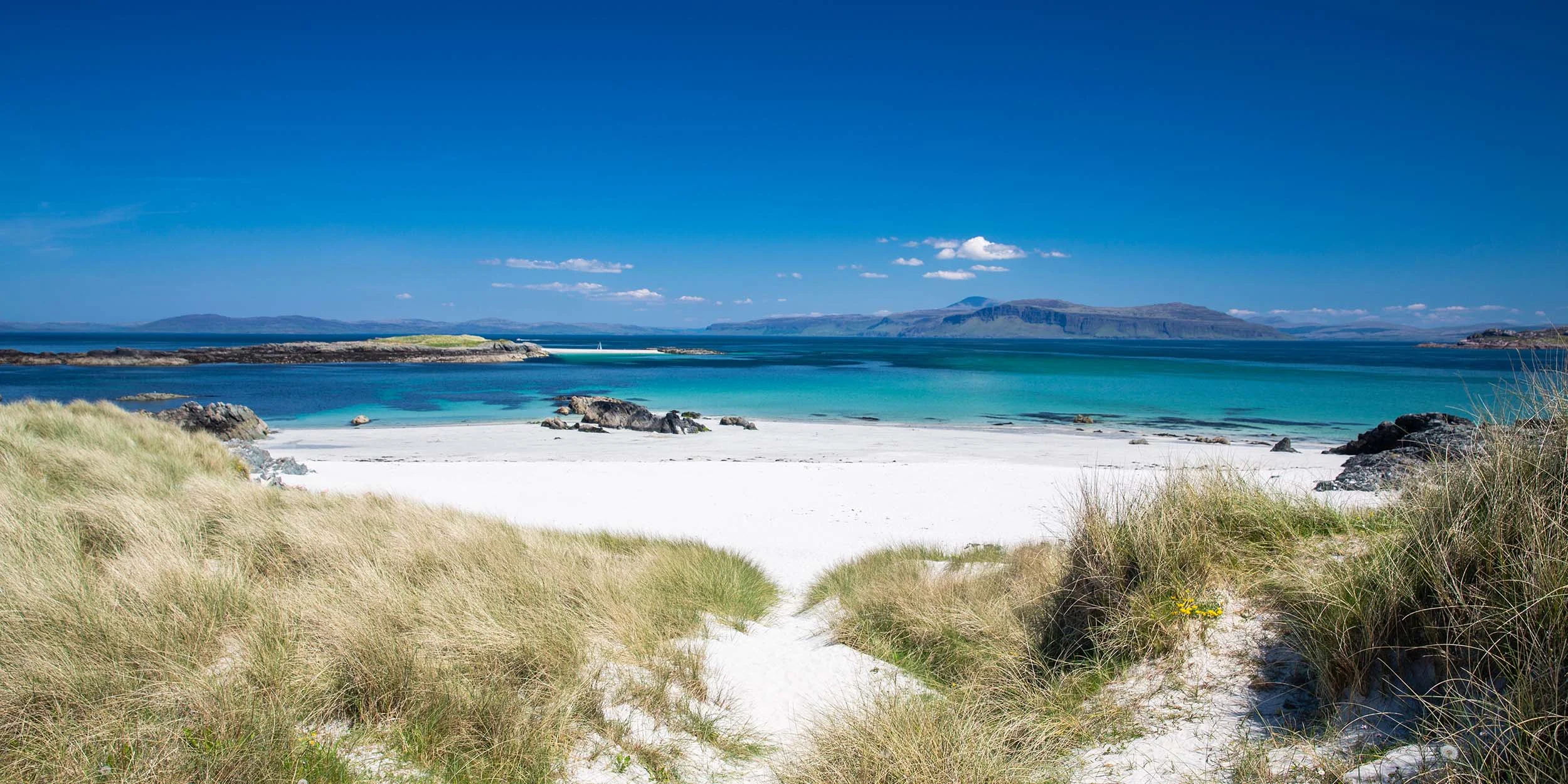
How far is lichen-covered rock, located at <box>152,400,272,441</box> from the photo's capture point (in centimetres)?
2047

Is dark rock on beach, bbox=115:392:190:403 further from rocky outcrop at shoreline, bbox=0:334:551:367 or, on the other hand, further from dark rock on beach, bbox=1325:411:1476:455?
→ dark rock on beach, bbox=1325:411:1476:455

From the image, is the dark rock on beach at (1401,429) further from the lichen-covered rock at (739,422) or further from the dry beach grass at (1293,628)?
the lichen-covered rock at (739,422)

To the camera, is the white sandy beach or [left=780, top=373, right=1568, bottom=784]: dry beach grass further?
the white sandy beach

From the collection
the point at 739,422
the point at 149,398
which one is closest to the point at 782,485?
the point at 739,422

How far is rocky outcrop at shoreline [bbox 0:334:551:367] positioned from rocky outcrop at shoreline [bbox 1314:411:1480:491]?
233 feet

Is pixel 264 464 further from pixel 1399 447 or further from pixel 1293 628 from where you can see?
pixel 1399 447

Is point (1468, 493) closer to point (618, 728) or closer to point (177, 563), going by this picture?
point (618, 728)

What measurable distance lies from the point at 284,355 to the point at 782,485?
242 feet

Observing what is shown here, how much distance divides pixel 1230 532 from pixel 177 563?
698 cm

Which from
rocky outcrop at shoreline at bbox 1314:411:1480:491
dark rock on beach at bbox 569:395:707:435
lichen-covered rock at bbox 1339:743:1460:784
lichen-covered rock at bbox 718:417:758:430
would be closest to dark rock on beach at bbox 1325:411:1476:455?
rocky outcrop at shoreline at bbox 1314:411:1480:491

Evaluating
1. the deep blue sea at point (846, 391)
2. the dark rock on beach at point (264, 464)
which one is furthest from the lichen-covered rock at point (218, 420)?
the dark rock on beach at point (264, 464)

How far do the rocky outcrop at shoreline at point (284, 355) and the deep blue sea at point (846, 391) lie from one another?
5.37m

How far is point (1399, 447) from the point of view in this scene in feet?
45.9

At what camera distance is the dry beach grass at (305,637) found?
313 cm
